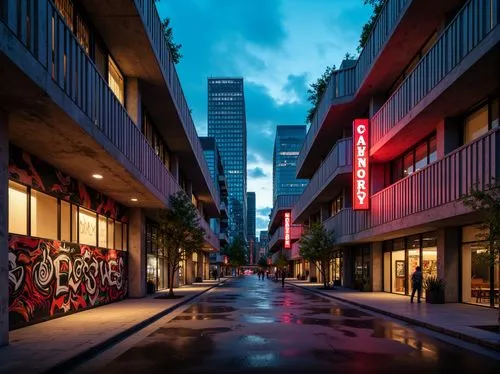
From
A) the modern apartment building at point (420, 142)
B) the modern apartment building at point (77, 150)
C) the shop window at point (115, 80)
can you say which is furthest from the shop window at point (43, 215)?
the modern apartment building at point (420, 142)

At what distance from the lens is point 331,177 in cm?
3416

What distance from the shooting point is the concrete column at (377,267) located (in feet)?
106

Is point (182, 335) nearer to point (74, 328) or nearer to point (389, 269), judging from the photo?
point (74, 328)

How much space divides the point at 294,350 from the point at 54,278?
794 centimetres

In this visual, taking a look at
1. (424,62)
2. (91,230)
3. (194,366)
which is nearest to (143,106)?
(91,230)

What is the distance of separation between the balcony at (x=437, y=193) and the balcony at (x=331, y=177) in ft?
11.7

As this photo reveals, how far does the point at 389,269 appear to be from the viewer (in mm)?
31906

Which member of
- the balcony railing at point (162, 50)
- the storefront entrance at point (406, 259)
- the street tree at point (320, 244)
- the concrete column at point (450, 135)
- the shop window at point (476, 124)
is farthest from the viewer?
the street tree at point (320, 244)

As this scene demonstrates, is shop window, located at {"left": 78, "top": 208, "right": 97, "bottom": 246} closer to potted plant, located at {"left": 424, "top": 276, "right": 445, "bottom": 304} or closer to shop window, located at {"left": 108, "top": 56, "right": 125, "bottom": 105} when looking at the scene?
shop window, located at {"left": 108, "top": 56, "right": 125, "bottom": 105}

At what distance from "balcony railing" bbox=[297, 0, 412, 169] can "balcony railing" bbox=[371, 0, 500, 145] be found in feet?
7.39

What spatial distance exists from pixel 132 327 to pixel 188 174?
93.8 feet

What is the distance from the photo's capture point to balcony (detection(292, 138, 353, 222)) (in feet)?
104

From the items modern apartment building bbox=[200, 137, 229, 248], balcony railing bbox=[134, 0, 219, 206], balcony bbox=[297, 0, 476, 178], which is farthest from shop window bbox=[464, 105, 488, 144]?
modern apartment building bbox=[200, 137, 229, 248]

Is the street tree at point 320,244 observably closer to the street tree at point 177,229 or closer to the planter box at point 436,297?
the street tree at point 177,229
